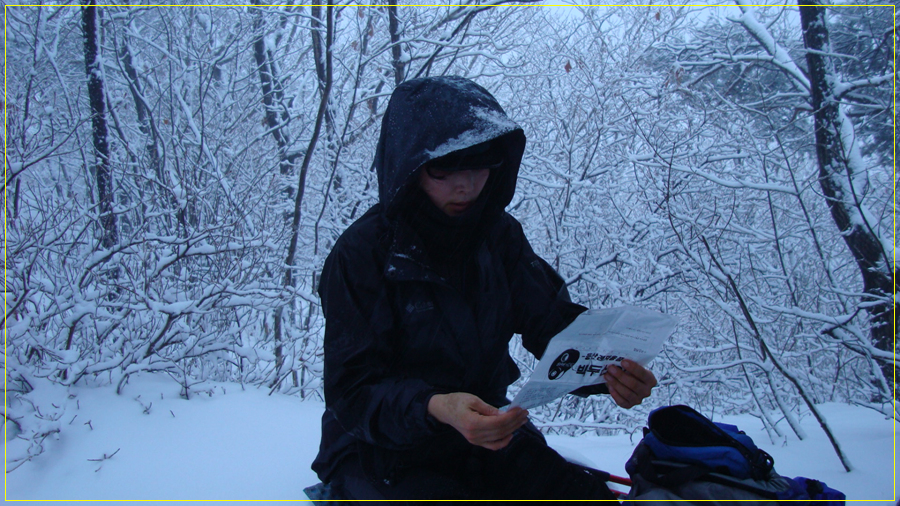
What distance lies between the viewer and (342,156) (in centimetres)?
657

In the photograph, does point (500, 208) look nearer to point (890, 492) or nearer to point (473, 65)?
point (890, 492)

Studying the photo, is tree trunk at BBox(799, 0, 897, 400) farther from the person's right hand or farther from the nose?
the person's right hand

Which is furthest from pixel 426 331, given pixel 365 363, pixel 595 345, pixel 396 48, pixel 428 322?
pixel 396 48

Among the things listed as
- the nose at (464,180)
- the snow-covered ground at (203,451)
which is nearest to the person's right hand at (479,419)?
the nose at (464,180)

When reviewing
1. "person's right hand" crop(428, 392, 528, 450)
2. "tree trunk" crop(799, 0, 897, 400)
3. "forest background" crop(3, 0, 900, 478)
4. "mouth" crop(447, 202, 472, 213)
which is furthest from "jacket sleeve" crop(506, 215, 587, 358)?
"tree trunk" crop(799, 0, 897, 400)

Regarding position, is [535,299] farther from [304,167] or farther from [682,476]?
[304,167]

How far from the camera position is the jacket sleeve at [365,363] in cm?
120

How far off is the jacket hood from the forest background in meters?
2.22

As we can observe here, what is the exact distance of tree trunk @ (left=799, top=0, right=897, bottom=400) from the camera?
3496 mm

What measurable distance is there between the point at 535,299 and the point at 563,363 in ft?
1.56

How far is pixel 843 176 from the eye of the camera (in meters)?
3.60

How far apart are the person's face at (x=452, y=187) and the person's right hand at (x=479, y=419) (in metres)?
0.53

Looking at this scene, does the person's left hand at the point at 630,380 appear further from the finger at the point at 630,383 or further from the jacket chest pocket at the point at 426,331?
the jacket chest pocket at the point at 426,331

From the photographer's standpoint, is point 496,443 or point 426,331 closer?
point 496,443
